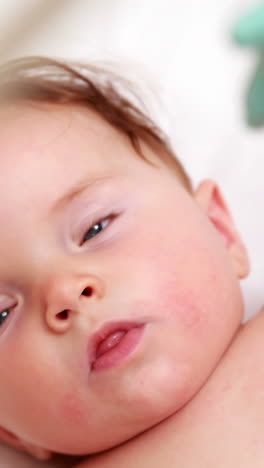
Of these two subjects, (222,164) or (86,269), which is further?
(222,164)

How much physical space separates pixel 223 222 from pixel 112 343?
0.33m

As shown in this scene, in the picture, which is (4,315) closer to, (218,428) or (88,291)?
(88,291)

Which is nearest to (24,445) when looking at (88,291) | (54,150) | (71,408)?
(71,408)

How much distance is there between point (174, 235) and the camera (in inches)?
36.8

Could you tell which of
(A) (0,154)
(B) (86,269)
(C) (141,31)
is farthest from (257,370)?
(C) (141,31)

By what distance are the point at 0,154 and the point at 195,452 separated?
44cm

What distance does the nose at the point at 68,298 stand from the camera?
83cm

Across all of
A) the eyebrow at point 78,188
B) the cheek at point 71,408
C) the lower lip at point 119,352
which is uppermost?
the eyebrow at point 78,188

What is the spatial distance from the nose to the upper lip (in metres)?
0.03

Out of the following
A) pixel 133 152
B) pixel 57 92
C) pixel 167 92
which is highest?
pixel 57 92

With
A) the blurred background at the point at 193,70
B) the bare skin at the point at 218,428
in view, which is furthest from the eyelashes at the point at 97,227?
the blurred background at the point at 193,70

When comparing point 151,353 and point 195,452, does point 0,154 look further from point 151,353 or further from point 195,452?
point 195,452

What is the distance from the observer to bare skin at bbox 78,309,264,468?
0.87 m

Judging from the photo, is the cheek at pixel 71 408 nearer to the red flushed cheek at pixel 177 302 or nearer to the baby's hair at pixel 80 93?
the red flushed cheek at pixel 177 302
